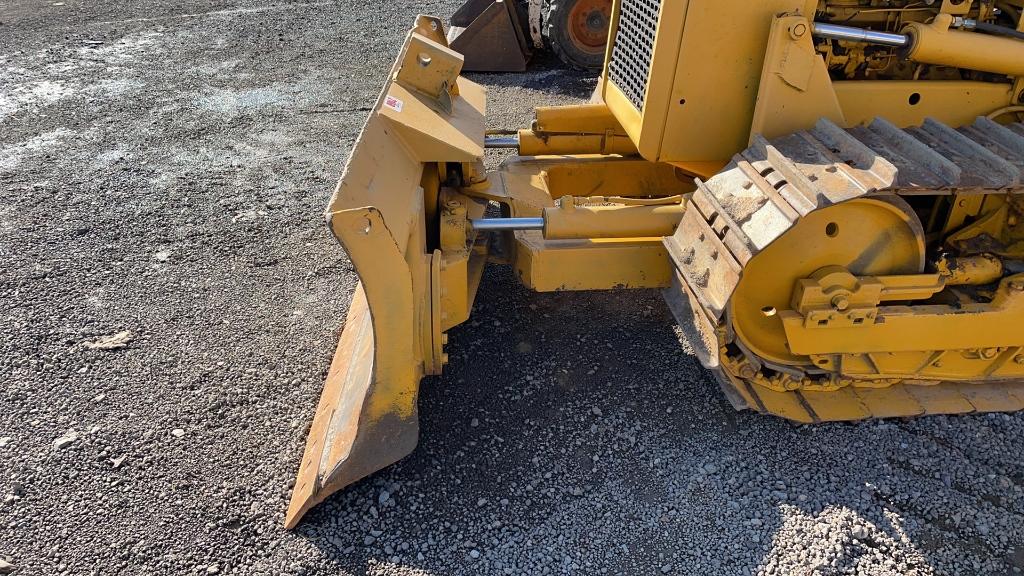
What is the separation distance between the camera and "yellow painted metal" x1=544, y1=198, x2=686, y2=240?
10.2ft

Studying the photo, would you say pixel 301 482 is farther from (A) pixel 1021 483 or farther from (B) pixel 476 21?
(B) pixel 476 21

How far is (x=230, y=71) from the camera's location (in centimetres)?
837

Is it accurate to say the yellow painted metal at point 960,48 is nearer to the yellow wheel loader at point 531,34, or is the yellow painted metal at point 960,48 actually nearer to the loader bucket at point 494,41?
the yellow wheel loader at point 531,34

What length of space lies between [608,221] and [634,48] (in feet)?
2.89

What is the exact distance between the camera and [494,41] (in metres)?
8.06

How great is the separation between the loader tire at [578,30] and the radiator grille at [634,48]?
4263mm

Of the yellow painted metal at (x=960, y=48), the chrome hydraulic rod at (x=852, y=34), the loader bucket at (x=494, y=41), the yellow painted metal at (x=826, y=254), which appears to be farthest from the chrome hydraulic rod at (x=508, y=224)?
the loader bucket at (x=494, y=41)

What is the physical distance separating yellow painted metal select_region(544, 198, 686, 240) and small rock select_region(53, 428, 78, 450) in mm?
2251

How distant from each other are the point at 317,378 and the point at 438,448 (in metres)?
0.83

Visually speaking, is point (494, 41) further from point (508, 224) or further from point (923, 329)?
point (923, 329)

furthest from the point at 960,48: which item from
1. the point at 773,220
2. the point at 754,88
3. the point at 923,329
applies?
the point at 773,220

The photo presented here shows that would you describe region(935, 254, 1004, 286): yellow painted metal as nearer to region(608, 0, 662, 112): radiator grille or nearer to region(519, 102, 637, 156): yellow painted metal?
region(608, 0, 662, 112): radiator grille

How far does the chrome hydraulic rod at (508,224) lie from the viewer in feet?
10.2

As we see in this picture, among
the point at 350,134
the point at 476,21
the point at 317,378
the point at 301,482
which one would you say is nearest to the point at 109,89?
the point at 350,134
